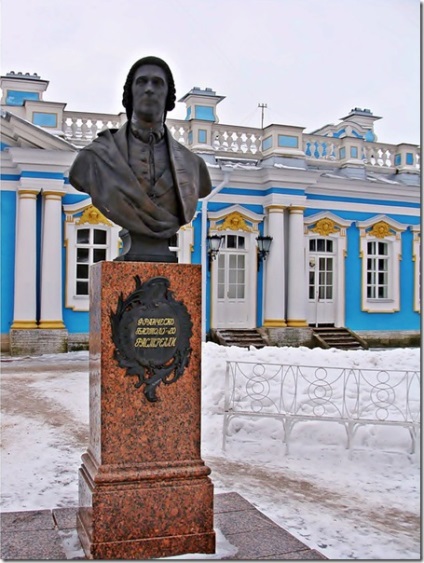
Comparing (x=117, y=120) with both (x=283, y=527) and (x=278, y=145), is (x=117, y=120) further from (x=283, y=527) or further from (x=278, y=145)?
(x=283, y=527)

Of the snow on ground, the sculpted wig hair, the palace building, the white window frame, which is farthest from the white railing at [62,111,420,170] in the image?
the sculpted wig hair

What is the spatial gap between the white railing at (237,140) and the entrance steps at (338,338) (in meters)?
3.86

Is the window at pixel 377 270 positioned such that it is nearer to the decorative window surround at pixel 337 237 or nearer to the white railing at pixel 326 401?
the decorative window surround at pixel 337 237

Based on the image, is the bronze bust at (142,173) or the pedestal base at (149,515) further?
the bronze bust at (142,173)

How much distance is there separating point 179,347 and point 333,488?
75.1 inches

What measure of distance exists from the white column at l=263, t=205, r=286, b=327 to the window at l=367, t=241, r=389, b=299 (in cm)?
249

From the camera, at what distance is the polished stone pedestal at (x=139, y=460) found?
3055 mm

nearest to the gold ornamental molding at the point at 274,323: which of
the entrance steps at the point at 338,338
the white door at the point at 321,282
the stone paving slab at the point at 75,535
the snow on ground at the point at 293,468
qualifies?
the entrance steps at the point at 338,338

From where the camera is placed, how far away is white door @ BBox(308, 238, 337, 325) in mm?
14648

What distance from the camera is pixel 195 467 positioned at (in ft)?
10.5

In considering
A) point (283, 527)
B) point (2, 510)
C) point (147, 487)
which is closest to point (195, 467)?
point (147, 487)

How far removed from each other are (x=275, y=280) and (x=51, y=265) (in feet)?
14.7

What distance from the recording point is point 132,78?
338 cm

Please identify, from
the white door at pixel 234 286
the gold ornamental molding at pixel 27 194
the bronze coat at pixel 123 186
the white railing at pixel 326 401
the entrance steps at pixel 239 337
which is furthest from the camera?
the white door at pixel 234 286
